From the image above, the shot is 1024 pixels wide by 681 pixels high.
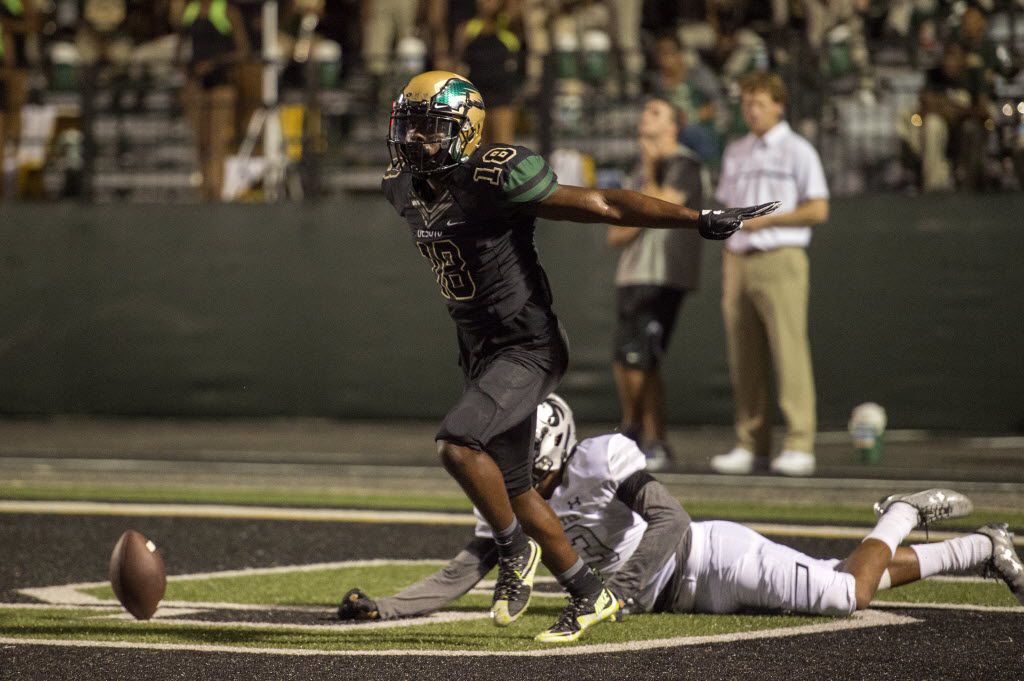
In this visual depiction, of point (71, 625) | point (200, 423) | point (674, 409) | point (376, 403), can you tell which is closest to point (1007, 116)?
point (674, 409)

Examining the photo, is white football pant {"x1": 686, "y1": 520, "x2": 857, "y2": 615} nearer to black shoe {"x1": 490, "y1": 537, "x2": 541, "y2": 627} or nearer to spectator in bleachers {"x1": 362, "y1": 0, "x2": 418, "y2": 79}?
black shoe {"x1": 490, "y1": 537, "x2": 541, "y2": 627}

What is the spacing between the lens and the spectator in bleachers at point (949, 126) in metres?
12.5

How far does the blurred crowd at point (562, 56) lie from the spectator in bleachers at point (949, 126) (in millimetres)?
11

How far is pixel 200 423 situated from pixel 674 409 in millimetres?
3971

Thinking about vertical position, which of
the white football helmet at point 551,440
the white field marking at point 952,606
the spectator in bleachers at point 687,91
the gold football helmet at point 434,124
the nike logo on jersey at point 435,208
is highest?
the spectator in bleachers at point 687,91

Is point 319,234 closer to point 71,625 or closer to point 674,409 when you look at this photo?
point 674,409

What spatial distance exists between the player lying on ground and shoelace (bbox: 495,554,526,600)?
1.63 ft

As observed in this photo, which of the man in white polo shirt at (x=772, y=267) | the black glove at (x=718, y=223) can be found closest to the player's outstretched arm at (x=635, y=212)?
the black glove at (x=718, y=223)

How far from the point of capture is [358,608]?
641cm

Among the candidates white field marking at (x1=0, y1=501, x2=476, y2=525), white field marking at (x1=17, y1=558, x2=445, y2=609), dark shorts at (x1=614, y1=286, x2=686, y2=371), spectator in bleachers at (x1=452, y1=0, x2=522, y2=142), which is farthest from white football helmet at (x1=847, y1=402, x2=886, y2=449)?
white field marking at (x1=17, y1=558, x2=445, y2=609)

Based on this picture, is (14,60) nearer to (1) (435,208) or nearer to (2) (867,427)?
(2) (867,427)

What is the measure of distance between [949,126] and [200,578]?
24.1ft

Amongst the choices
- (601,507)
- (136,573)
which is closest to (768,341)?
(601,507)

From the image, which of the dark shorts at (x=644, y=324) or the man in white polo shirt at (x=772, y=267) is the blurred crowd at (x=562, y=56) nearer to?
the dark shorts at (x=644, y=324)
